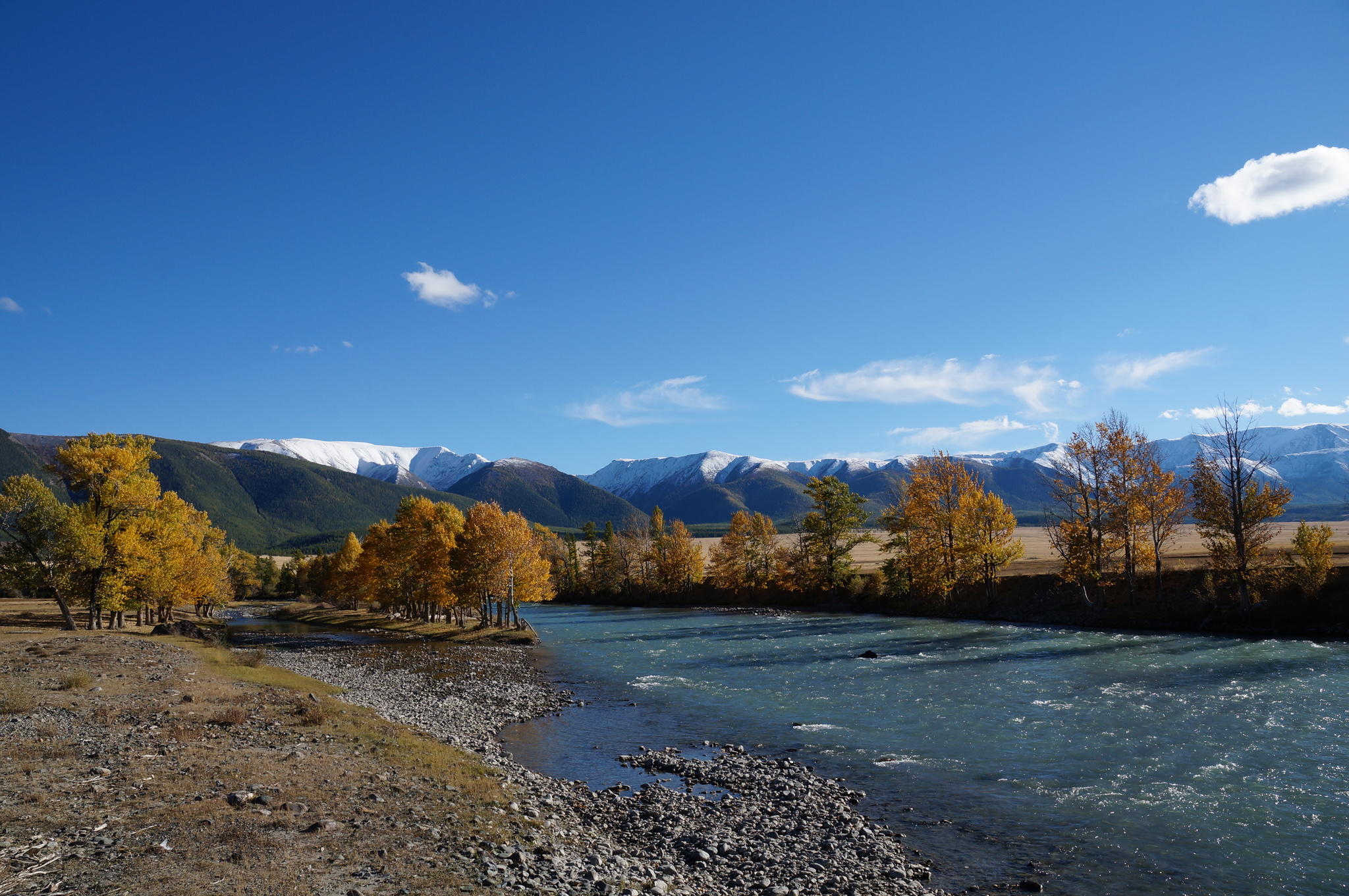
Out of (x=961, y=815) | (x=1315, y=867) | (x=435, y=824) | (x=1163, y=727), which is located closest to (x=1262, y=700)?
(x=1163, y=727)

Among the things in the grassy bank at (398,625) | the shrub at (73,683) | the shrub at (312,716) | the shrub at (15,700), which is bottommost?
the grassy bank at (398,625)

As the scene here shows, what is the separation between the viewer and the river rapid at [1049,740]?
15.7m

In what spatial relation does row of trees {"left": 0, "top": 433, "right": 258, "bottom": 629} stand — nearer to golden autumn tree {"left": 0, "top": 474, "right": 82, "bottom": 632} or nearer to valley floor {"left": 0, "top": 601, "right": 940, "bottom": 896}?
golden autumn tree {"left": 0, "top": 474, "right": 82, "bottom": 632}

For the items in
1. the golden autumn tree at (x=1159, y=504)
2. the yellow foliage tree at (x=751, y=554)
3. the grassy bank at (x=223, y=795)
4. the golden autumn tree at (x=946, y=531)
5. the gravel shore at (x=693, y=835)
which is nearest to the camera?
the grassy bank at (x=223, y=795)

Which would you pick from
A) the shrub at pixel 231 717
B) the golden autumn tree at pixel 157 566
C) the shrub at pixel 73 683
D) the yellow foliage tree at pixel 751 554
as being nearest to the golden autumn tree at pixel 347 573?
the golden autumn tree at pixel 157 566

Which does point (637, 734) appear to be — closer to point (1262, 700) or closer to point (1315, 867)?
point (1315, 867)

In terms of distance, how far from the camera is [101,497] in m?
49.3

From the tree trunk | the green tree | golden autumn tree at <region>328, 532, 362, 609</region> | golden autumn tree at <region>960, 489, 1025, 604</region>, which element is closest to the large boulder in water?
the tree trunk

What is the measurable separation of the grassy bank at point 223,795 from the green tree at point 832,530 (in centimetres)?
6728

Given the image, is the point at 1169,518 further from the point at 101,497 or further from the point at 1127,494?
the point at 101,497

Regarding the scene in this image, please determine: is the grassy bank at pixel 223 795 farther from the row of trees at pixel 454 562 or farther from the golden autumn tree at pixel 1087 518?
the golden autumn tree at pixel 1087 518

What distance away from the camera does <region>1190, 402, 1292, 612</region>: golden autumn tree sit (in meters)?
49.9

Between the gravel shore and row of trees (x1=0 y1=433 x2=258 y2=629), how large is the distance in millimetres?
36558

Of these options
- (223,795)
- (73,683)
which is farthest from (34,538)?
(223,795)
